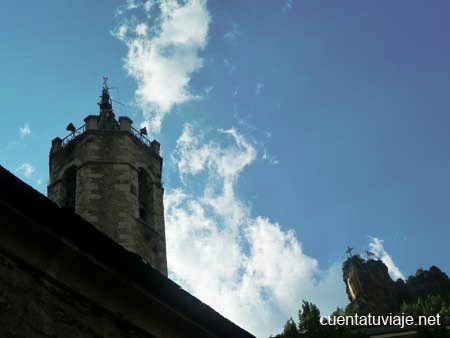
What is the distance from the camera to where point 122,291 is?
5.92 meters

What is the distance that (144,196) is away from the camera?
26844 millimetres

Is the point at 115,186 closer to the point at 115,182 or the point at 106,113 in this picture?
the point at 115,182

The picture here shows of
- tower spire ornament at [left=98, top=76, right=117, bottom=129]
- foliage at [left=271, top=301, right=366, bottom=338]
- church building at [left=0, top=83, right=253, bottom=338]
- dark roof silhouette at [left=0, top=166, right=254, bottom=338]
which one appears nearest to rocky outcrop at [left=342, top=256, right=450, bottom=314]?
foliage at [left=271, top=301, right=366, bottom=338]

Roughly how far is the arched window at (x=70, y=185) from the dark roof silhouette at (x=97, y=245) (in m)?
20.0

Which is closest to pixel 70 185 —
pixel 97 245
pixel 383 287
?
pixel 97 245

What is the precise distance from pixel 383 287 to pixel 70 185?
1279 inches

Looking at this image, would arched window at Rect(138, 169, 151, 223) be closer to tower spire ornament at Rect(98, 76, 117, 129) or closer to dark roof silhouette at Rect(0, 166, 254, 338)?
tower spire ornament at Rect(98, 76, 117, 129)

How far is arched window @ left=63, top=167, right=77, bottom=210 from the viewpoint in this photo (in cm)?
2588

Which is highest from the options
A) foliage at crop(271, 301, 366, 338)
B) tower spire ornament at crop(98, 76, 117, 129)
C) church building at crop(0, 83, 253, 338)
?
tower spire ornament at crop(98, 76, 117, 129)

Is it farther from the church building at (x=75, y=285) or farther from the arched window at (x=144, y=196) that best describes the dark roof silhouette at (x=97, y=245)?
the arched window at (x=144, y=196)

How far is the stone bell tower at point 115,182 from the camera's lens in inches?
943

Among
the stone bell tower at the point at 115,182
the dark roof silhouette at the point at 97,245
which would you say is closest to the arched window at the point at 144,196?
the stone bell tower at the point at 115,182

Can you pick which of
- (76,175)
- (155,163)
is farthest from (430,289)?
(76,175)

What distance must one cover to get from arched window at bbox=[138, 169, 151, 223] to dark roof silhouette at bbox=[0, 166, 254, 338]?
1920cm
